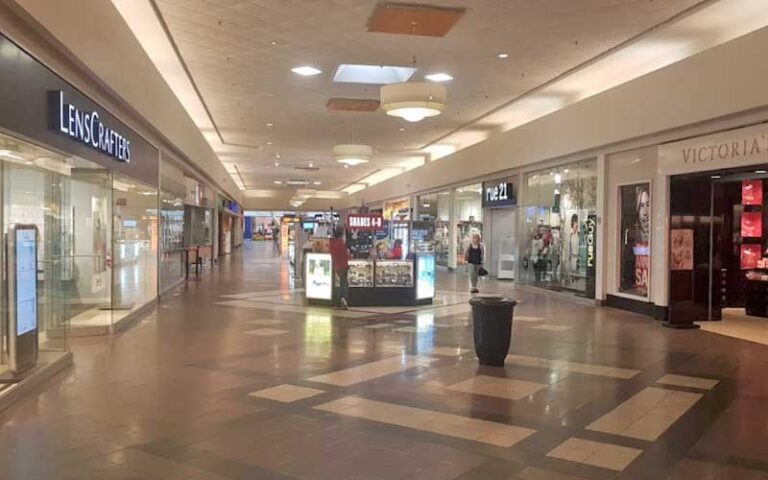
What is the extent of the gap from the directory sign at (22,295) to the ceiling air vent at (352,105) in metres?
10.1

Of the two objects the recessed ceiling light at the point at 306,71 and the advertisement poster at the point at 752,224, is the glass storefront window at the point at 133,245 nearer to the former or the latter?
the recessed ceiling light at the point at 306,71

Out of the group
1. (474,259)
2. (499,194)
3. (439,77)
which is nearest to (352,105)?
(439,77)

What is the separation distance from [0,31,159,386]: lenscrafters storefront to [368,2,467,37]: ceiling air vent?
4.26 metres

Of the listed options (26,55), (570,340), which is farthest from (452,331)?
(26,55)

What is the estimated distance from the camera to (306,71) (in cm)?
1302

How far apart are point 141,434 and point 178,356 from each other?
10.3 feet

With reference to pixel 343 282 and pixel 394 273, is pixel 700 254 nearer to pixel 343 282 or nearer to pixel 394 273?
pixel 394 273

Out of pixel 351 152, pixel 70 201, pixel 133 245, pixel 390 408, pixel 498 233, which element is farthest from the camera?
pixel 498 233

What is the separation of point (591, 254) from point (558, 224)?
2205 millimetres

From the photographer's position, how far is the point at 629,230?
42.7 ft

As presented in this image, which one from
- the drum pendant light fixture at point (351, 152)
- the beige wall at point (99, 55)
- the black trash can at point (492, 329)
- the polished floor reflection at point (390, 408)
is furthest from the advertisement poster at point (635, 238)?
the beige wall at point (99, 55)

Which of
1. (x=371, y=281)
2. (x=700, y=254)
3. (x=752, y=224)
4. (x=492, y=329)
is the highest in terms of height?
(x=752, y=224)

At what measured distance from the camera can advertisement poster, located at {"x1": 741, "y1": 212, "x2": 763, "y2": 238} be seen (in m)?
12.5

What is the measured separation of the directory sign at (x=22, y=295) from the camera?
6.12 meters
